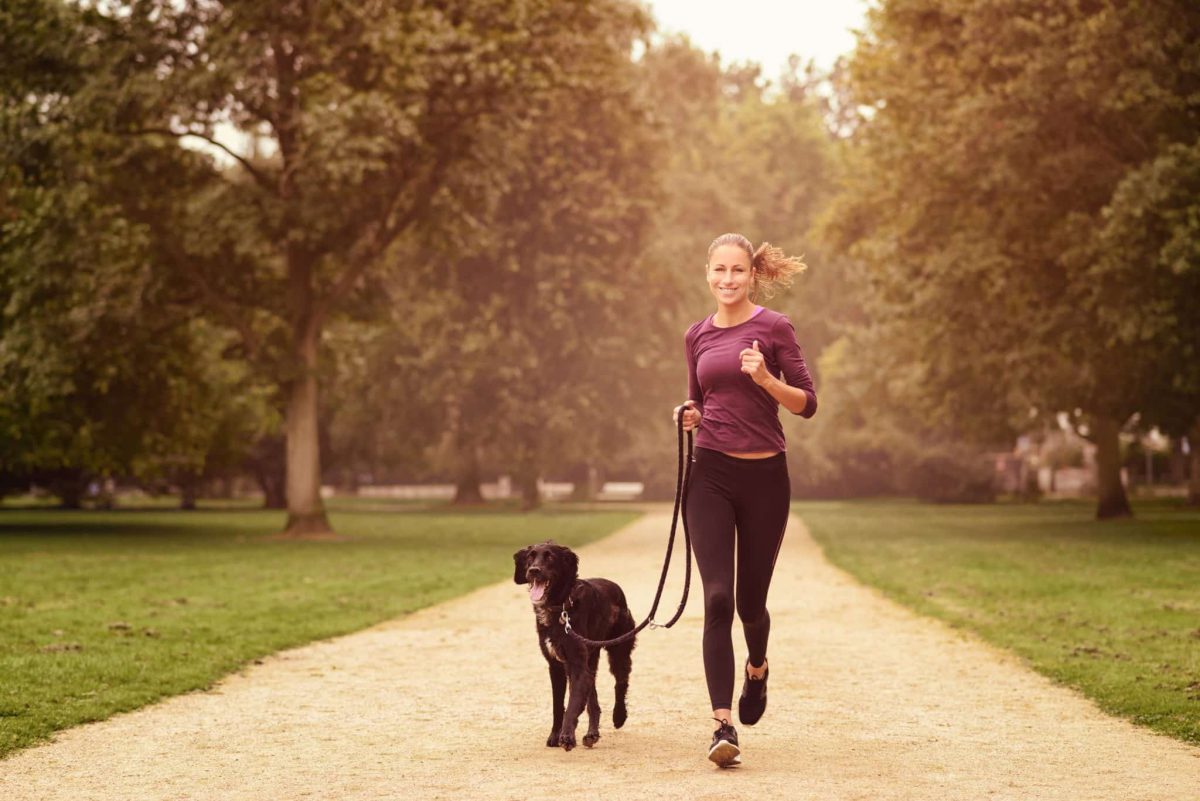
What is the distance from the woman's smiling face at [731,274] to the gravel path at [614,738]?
7.01 feet

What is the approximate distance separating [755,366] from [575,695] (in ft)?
6.13

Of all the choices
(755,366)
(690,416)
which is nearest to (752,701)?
(690,416)

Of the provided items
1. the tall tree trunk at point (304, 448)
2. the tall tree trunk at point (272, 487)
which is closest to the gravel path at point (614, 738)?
the tall tree trunk at point (304, 448)

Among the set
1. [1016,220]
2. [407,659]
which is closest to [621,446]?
[1016,220]

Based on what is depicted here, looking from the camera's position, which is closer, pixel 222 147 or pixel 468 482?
pixel 222 147

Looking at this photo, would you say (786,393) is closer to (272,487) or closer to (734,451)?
(734,451)

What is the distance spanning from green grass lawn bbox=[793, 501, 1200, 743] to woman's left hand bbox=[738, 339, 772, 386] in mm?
3102

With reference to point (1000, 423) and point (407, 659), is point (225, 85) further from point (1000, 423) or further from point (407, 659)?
point (1000, 423)

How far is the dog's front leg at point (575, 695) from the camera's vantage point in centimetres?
685

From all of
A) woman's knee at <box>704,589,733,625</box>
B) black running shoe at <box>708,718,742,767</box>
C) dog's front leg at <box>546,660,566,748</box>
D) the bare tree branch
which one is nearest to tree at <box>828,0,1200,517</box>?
the bare tree branch

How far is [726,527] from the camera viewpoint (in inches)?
257

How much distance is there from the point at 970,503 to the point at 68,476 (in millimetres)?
33562

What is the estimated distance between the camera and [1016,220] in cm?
2670

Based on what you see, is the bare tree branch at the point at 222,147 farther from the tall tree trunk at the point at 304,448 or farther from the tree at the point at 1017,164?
the tree at the point at 1017,164
